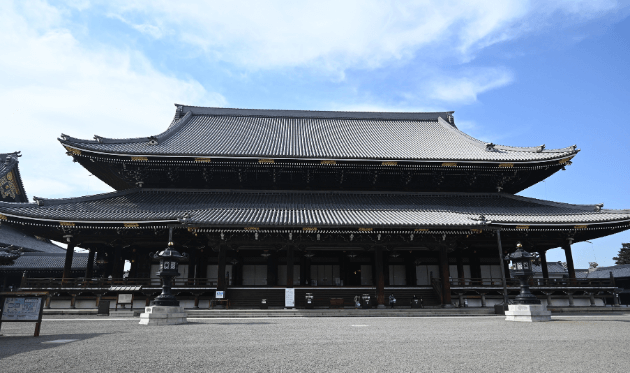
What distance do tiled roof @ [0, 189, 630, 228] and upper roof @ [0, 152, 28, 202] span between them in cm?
1993

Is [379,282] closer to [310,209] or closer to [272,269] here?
[310,209]

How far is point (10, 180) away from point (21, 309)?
3497 centimetres

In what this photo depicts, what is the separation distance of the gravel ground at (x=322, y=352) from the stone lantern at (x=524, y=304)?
13.4 ft

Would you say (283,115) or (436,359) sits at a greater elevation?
(283,115)

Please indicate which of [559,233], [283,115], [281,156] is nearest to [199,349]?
[281,156]

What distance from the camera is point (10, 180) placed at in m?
38.7

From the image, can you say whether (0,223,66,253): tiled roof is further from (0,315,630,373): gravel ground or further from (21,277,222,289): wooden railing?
(0,315,630,373): gravel ground

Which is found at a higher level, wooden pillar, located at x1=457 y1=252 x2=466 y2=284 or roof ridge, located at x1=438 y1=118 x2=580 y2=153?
roof ridge, located at x1=438 y1=118 x2=580 y2=153

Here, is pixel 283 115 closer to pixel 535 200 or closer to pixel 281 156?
pixel 281 156

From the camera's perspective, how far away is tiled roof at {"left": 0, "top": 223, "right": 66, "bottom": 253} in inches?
1303

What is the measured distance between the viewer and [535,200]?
26344 mm

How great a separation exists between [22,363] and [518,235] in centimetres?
2471

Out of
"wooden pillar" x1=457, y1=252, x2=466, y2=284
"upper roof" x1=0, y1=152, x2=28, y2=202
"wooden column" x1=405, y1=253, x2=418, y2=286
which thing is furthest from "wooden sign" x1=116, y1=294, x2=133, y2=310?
"upper roof" x1=0, y1=152, x2=28, y2=202

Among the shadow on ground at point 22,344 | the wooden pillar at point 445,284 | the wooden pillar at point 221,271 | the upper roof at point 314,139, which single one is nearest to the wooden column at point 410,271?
the wooden pillar at point 445,284
